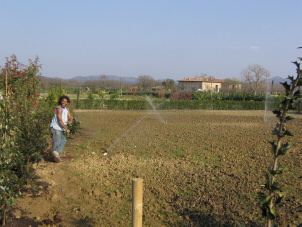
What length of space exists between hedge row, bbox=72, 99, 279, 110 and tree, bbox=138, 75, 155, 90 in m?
23.1

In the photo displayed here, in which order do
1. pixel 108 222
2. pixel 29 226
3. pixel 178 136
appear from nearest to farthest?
pixel 29 226 → pixel 108 222 → pixel 178 136

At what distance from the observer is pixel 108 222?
12.1ft

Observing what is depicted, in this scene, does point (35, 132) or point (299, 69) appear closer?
point (299, 69)

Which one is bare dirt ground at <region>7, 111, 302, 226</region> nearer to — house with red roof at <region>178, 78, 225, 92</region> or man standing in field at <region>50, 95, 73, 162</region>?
man standing in field at <region>50, 95, 73, 162</region>

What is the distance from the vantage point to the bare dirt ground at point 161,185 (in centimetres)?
377

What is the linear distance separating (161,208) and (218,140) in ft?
17.0

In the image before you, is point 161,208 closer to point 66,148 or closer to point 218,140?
point 66,148

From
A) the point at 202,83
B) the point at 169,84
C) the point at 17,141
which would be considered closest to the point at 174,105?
the point at 169,84

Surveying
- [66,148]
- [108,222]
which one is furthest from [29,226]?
[66,148]

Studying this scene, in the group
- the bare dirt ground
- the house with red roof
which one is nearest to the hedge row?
the bare dirt ground

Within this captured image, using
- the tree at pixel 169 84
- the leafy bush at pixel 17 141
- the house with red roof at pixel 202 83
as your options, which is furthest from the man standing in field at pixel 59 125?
the house with red roof at pixel 202 83

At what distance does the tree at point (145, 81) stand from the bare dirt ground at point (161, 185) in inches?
1617

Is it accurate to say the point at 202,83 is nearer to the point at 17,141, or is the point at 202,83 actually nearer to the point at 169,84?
the point at 169,84

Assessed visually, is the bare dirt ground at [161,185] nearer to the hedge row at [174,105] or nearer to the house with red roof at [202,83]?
the hedge row at [174,105]
